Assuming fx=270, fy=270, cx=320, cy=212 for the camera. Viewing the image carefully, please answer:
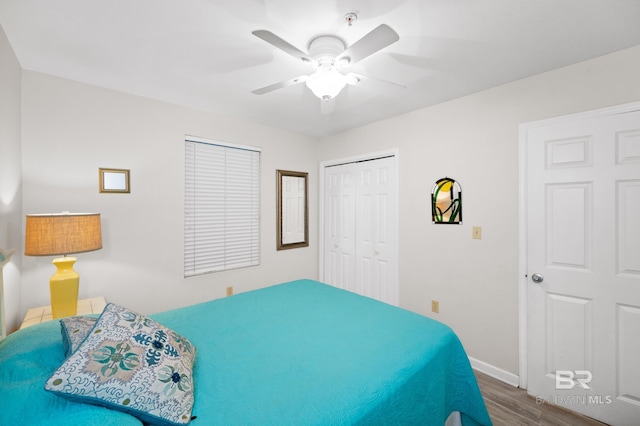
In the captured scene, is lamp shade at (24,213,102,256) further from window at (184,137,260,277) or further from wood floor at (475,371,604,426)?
wood floor at (475,371,604,426)

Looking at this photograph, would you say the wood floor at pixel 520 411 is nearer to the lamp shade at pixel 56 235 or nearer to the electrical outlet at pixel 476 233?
the electrical outlet at pixel 476 233

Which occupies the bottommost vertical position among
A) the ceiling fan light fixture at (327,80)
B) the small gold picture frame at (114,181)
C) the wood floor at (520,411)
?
the wood floor at (520,411)

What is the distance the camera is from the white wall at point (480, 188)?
78.9 inches

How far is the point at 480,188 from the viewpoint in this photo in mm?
2479

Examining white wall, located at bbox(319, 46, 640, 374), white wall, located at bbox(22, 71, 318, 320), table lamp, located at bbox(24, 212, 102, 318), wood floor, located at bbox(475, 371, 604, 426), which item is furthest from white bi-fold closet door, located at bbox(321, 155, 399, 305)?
table lamp, located at bbox(24, 212, 102, 318)

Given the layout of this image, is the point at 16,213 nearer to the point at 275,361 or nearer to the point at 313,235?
the point at 275,361

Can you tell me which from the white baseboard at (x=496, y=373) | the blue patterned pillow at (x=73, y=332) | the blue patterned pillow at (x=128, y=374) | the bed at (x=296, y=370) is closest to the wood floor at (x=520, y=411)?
the white baseboard at (x=496, y=373)

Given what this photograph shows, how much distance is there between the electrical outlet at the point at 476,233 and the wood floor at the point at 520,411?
A: 1.25m

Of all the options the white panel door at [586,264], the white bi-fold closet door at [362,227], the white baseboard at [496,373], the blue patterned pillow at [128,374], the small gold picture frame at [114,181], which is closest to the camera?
the blue patterned pillow at [128,374]

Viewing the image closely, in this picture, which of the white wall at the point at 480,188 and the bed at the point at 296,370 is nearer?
the bed at the point at 296,370

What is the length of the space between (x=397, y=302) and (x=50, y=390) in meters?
2.91

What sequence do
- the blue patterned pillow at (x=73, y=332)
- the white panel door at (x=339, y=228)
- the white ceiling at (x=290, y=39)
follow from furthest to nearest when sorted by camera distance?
the white panel door at (x=339, y=228) → the white ceiling at (x=290, y=39) → the blue patterned pillow at (x=73, y=332)

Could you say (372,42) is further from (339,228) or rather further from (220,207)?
(339,228)

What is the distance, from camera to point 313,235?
159 inches
